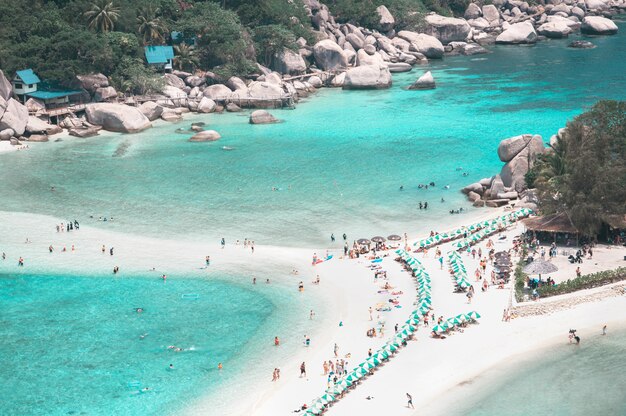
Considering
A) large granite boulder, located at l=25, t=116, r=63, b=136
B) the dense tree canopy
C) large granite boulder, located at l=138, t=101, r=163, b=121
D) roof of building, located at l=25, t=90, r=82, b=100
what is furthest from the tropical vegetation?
the dense tree canopy

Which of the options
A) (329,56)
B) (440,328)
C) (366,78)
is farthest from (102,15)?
(440,328)

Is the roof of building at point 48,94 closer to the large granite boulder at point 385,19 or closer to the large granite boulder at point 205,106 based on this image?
the large granite boulder at point 205,106

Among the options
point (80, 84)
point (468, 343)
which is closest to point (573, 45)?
point (80, 84)

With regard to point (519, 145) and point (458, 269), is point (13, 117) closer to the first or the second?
point (519, 145)

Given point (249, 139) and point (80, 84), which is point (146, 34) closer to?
point (80, 84)

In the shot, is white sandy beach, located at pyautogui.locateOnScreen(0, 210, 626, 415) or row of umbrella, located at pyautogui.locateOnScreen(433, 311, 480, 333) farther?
row of umbrella, located at pyautogui.locateOnScreen(433, 311, 480, 333)

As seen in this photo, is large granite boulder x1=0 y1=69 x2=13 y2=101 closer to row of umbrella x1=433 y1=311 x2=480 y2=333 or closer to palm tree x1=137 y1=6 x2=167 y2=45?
palm tree x1=137 y1=6 x2=167 y2=45
